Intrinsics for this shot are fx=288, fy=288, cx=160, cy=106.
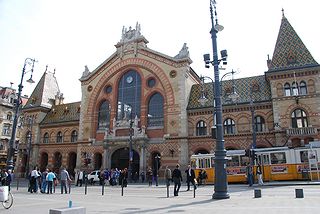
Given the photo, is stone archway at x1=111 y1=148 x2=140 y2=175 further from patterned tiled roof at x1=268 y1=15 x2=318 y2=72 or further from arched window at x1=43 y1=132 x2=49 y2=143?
patterned tiled roof at x1=268 y1=15 x2=318 y2=72

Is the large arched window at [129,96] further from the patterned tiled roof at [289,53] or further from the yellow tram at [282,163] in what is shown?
the patterned tiled roof at [289,53]

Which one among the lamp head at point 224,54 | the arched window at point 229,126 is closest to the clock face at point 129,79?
the arched window at point 229,126

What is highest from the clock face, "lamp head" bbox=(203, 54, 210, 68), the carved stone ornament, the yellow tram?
the carved stone ornament

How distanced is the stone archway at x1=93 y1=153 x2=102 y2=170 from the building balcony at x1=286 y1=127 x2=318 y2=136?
972 inches

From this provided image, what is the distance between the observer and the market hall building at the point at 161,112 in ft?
101

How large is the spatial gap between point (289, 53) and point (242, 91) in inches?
267

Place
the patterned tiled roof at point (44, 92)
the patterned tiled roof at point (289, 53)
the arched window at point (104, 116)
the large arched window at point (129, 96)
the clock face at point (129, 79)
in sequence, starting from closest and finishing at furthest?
the patterned tiled roof at point (289, 53) → the large arched window at point (129, 96) → the clock face at point (129, 79) → the arched window at point (104, 116) → the patterned tiled roof at point (44, 92)

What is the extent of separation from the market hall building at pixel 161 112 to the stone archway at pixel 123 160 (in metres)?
0.13

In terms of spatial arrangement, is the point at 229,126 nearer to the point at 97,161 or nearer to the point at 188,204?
the point at 97,161

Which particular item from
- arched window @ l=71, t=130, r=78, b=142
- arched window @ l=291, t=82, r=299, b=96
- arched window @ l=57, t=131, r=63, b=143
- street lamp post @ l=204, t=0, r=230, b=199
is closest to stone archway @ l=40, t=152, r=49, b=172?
arched window @ l=57, t=131, r=63, b=143

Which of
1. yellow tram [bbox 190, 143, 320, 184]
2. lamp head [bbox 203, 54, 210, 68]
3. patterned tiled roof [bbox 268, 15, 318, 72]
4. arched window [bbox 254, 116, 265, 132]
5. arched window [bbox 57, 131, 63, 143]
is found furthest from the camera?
arched window [bbox 57, 131, 63, 143]

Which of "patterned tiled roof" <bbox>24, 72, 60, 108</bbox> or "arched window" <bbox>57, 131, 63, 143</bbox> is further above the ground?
"patterned tiled roof" <bbox>24, 72, 60, 108</bbox>

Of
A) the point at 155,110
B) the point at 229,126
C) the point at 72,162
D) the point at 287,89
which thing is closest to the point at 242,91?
the point at 229,126

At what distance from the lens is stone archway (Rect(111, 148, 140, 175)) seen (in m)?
37.8
